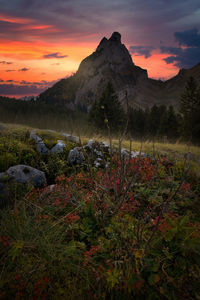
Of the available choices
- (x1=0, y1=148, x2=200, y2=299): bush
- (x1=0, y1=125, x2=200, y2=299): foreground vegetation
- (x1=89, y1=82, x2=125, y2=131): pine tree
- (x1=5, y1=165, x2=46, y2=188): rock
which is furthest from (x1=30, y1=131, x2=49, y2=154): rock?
(x1=89, y1=82, x2=125, y2=131): pine tree

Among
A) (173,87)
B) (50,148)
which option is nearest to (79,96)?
(173,87)

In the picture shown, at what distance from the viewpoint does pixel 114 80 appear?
174875mm

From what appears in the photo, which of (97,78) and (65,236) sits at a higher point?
(97,78)

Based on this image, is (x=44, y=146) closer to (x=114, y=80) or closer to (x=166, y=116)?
(x=166, y=116)

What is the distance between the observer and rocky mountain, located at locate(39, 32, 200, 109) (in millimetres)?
162500

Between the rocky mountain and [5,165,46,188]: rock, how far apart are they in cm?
15658

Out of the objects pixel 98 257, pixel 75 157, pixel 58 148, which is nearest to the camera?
pixel 98 257

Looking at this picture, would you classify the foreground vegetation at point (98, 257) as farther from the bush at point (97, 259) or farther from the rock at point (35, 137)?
the rock at point (35, 137)

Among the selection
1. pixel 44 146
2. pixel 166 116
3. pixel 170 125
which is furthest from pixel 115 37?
pixel 44 146

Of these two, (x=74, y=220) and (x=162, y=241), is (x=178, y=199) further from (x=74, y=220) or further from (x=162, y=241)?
(x=74, y=220)

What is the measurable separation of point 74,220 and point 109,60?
206 metres

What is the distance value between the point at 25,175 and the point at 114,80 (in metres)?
187

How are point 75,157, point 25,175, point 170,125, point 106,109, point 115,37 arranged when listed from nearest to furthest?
point 25,175, point 75,157, point 106,109, point 170,125, point 115,37

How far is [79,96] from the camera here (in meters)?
164
